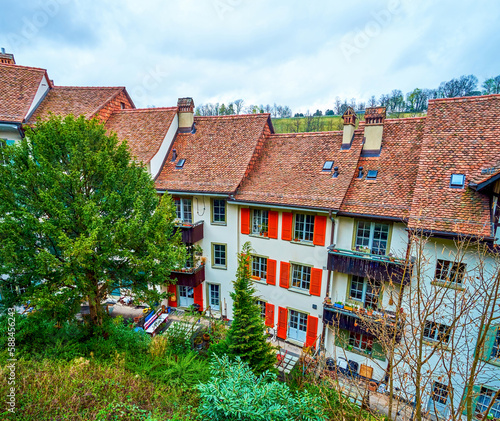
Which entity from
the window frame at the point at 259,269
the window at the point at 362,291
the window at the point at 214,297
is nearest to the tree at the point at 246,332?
the window frame at the point at 259,269

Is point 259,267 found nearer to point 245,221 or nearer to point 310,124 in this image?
point 245,221

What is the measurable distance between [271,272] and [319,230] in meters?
3.94

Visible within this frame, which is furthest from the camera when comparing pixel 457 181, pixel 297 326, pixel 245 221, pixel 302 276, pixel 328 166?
pixel 245 221

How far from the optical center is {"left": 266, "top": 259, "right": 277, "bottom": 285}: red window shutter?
16172mm

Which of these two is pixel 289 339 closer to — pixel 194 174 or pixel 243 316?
pixel 243 316

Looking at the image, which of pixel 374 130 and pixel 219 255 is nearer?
pixel 374 130

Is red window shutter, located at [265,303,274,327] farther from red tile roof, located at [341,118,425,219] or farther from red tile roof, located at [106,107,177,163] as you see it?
red tile roof, located at [106,107,177,163]

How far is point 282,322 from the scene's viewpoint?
16.5m

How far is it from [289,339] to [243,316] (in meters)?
6.69

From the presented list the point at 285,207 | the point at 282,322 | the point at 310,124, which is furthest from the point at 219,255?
the point at 310,124

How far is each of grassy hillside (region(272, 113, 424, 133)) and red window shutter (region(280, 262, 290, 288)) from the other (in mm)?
53502

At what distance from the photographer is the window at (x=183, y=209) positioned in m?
17.6

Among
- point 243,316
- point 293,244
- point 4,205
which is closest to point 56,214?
point 4,205

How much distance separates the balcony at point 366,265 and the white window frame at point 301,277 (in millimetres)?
1727
